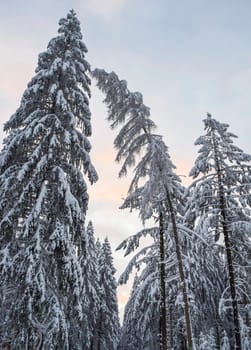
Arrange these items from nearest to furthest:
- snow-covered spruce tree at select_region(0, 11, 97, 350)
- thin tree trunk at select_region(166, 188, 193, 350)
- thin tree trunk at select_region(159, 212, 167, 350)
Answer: snow-covered spruce tree at select_region(0, 11, 97, 350) < thin tree trunk at select_region(166, 188, 193, 350) < thin tree trunk at select_region(159, 212, 167, 350)

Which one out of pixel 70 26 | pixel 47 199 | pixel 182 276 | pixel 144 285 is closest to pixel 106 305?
pixel 144 285

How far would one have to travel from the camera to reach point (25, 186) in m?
13.8

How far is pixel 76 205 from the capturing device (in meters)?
13.5

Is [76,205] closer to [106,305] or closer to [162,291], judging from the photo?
[162,291]

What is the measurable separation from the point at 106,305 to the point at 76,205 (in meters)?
27.2

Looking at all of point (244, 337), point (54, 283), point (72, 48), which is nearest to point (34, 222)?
point (54, 283)

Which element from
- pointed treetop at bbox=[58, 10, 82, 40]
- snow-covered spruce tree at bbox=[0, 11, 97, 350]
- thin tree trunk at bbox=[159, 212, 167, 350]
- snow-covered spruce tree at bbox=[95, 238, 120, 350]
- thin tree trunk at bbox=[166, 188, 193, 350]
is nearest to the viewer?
snow-covered spruce tree at bbox=[0, 11, 97, 350]

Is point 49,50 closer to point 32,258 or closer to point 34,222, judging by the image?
point 34,222

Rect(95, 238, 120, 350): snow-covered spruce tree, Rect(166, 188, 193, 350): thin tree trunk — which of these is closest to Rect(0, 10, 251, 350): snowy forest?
Rect(166, 188, 193, 350): thin tree trunk

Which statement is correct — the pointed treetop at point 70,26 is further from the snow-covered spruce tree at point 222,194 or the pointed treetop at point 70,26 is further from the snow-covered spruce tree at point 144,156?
the snow-covered spruce tree at point 222,194

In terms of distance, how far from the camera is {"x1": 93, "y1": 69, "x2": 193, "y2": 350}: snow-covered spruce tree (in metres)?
15.1

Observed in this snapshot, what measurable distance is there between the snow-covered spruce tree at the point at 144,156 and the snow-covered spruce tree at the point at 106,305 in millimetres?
22052

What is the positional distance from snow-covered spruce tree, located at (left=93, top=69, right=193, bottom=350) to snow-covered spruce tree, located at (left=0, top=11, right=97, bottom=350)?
54.5 inches

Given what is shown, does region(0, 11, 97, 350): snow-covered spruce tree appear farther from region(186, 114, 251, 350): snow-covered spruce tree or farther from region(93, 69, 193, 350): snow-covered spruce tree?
region(186, 114, 251, 350): snow-covered spruce tree
